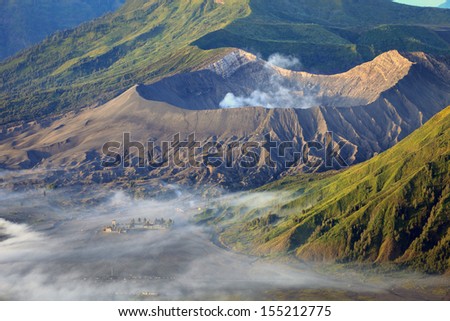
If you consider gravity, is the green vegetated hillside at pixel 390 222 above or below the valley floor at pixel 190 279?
above

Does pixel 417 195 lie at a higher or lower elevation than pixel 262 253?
higher

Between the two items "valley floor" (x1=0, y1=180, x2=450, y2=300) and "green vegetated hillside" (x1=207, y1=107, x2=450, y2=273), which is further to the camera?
"green vegetated hillside" (x1=207, y1=107, x2=450, y2=273)

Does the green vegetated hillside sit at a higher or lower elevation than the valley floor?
higher

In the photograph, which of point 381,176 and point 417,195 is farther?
point 381,176

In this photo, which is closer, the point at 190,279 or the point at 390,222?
the point at 190,279

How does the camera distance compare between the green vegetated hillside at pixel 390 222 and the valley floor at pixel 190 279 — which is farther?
the green vegetated hillside at pixel 390 222

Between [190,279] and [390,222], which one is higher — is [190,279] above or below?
below

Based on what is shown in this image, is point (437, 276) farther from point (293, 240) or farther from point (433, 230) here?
point (293, 240)
